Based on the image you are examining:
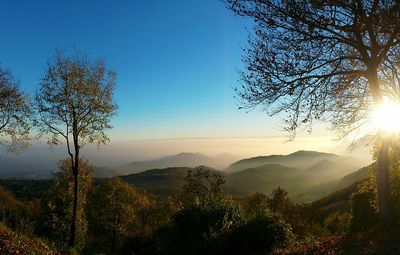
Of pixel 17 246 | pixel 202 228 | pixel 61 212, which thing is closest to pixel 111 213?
pixel 61 212

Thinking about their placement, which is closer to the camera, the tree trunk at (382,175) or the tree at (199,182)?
the tree trunk at (382,175)

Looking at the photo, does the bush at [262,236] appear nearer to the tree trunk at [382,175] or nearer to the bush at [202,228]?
the bush at [202,228]

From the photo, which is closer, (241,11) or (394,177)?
(241,11)

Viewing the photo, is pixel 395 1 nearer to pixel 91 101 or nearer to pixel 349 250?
pixel 349 250

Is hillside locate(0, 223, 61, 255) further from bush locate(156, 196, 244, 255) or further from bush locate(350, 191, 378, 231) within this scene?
bush locate(350, 191, 378, 231)

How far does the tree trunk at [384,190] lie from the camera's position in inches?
623

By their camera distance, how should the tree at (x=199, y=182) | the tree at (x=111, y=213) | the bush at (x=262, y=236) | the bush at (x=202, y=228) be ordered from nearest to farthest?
the bush at (x=262, y=236) → the bush at (x=202, y=228) → the tree at (x=199, y=182) → the tree at (x=111, y=213)

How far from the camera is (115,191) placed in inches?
2643

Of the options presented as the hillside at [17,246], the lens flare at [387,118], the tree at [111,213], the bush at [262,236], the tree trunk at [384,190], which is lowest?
the tree at [111,213]

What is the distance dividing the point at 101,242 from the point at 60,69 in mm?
44095

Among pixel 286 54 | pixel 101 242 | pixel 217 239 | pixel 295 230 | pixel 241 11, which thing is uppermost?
pixel 241 11

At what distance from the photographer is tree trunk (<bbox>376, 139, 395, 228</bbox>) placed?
15.8 metres

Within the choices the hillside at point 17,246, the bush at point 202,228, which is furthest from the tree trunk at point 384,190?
the hillside at point 17,246

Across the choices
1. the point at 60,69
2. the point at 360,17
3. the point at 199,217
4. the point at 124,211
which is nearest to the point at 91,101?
the point at 60,69
